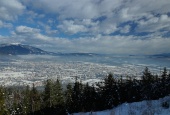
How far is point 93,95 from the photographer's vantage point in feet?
184

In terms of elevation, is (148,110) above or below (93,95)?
above

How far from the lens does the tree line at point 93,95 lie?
44.1 metres

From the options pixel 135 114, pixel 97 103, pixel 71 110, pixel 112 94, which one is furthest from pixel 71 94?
pixel 135 114

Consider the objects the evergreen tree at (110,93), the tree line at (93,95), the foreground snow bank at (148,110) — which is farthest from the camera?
the evergreen tree at (110,93)

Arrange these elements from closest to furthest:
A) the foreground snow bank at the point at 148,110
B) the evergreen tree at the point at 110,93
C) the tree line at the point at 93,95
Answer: the foreground snow bank at the point at 148,110 < the tree line at the point at 93,95 < the evergreen tree at the point at 110,93

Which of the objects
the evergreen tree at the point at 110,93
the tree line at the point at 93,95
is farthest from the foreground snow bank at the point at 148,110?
the evergreen tree at the point at 110,93

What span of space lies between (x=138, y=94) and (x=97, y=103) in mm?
10323

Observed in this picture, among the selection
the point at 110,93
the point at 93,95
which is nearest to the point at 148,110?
the point at 110,93

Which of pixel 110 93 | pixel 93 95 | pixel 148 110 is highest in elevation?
pixel 148 110

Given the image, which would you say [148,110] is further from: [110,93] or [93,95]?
[93,95]

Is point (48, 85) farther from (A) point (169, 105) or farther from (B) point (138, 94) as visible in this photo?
(A) point (169, 105)

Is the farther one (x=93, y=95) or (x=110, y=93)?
(x=93, y=95)

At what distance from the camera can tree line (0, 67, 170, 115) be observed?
145ft

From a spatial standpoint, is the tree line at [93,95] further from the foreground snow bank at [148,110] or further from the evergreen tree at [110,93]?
the foreground snow bank at [148,110]
